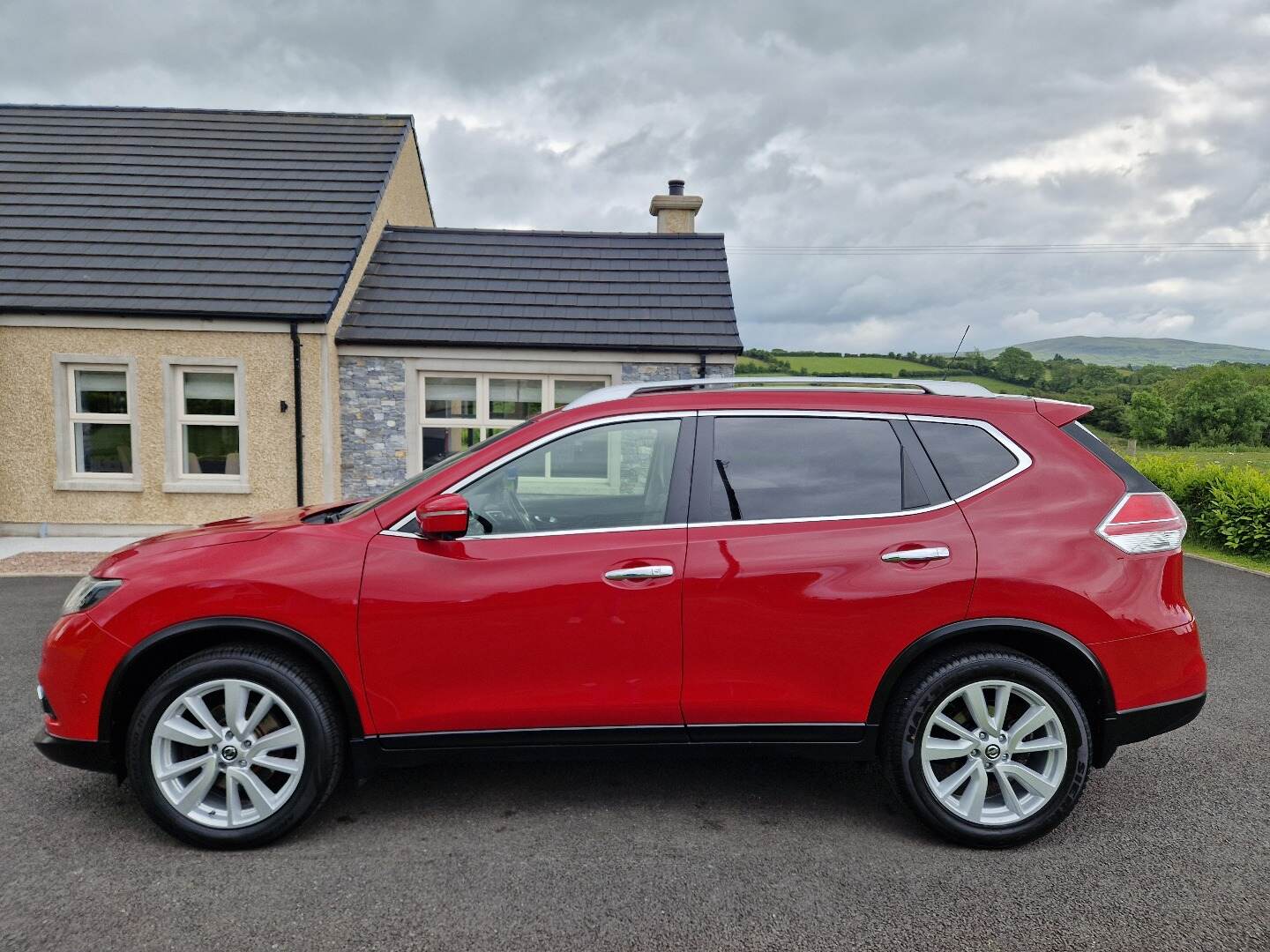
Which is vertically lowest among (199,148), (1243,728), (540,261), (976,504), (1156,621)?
(1243,728)

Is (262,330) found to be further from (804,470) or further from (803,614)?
(803,614)

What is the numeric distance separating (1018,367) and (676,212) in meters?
10.8

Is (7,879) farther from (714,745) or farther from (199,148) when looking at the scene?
(199,148)

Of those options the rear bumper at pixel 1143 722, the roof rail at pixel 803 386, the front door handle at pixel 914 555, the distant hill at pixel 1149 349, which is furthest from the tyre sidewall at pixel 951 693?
the distant hill at pixel 1149 349

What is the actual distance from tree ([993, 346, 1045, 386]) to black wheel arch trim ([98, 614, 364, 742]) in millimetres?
3759

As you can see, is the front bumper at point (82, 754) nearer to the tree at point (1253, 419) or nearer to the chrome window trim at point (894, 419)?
the chrome window trim at point (894, 419)

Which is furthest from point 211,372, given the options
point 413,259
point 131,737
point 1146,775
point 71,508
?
point 1146,775

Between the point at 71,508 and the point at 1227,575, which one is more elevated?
the point at 71,508

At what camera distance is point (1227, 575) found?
920 centimetres

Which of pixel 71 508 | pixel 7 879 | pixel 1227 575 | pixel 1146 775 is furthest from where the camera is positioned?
pixel 71 508

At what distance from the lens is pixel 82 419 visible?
11.2m

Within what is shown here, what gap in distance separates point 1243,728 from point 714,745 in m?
3.26

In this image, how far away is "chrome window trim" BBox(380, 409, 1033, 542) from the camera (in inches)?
132

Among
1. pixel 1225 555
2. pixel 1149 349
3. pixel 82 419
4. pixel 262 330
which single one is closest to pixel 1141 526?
pixel 1225 555
